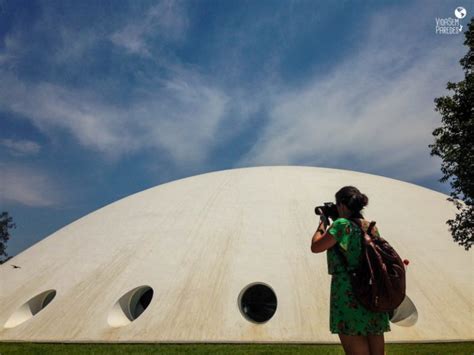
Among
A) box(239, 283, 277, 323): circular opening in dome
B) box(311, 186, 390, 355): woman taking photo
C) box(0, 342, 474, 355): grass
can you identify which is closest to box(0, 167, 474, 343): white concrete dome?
box(239, 283, 277, 323): circular opening in dome

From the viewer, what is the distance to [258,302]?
36.2 ft

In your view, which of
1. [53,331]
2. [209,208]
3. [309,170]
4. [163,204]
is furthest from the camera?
[309,170]

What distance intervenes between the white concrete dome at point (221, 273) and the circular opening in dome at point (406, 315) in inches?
1.4

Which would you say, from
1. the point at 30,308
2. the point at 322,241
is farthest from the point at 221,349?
the point at 30,308

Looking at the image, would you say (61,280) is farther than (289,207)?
No

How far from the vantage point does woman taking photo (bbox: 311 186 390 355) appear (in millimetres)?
2922

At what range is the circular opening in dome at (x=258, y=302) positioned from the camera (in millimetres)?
10711

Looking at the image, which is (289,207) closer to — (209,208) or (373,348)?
(209,208)

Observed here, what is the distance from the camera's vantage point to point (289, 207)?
14.4 m

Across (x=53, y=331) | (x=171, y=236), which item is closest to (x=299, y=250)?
(x=171, y=236)

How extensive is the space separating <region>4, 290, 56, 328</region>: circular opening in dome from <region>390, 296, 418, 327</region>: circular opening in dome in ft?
41.0

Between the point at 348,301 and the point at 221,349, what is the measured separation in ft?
23.4

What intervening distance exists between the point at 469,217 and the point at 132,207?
1476 cm

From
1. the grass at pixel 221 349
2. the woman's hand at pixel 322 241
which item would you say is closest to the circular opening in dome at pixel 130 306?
the grass at pixel 221 349
